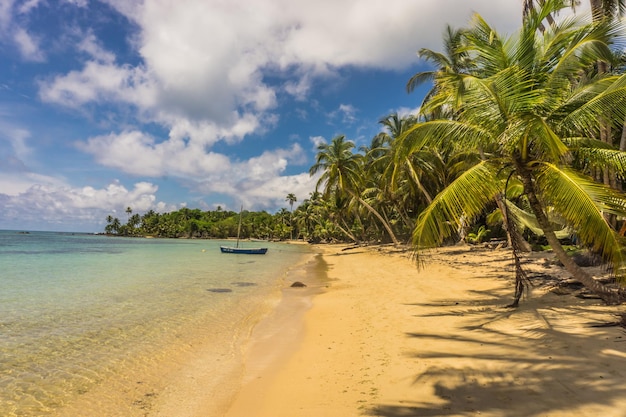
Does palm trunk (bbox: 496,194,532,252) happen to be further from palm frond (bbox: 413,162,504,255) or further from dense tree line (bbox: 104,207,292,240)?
dense tree line (bbox: 104,207,292,240)

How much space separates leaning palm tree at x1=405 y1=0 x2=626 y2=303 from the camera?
20.7 feet

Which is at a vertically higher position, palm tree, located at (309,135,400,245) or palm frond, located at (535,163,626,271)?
palm tree, located at (309,135,400,245)

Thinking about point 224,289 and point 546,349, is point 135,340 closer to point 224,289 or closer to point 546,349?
point 224,289

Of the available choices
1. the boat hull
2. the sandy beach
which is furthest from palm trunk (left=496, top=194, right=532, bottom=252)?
the boat hull

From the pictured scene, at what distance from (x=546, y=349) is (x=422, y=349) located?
73.2 inches

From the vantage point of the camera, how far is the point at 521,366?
4652 mm

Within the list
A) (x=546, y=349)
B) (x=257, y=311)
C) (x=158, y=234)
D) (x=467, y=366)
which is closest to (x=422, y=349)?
(x=467, y=366)

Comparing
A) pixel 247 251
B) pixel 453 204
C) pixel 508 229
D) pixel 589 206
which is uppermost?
pixel 453 204

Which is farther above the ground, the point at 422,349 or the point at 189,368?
the point at 422,349

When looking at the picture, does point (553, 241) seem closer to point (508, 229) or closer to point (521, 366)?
point (508, 229)

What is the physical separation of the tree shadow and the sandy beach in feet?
0.05

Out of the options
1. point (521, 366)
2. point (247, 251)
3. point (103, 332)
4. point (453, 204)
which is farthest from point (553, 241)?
point (247, 251)

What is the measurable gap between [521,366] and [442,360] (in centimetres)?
105

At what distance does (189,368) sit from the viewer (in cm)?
608
